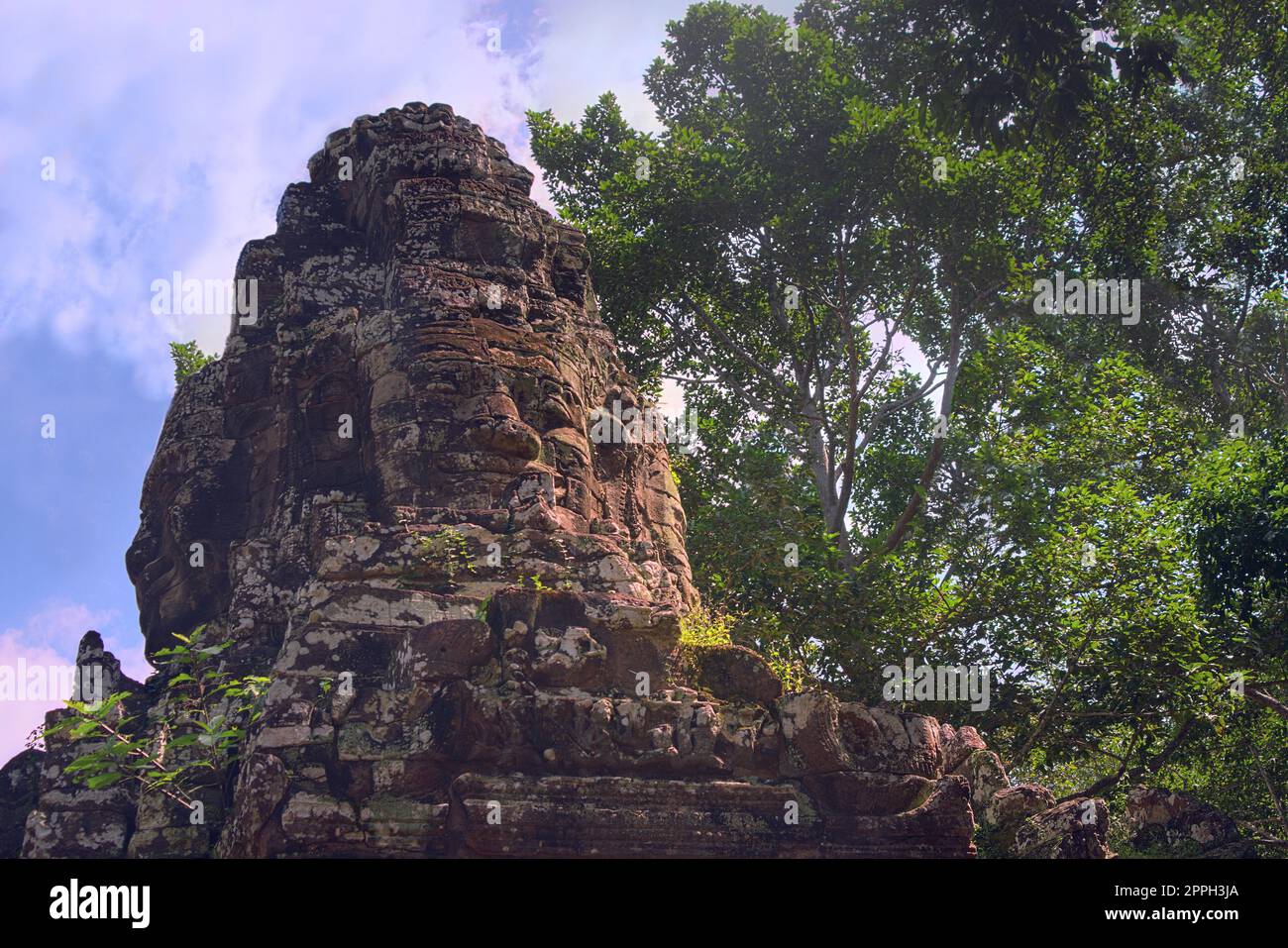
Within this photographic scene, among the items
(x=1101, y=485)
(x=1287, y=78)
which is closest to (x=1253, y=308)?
(x=1287, y=78)

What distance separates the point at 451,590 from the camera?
10.2 metres

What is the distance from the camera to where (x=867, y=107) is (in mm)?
20375

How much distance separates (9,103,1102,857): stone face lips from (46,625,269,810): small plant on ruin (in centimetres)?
21

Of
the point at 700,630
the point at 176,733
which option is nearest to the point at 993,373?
the point at 700,630

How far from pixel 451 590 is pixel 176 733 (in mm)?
2727

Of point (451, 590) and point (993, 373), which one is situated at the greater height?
point (993, 373)

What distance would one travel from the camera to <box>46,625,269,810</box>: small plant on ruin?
30.7 feet

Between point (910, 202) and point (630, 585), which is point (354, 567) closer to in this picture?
point (630, 585)

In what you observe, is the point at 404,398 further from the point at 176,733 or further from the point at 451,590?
the point at 176,733

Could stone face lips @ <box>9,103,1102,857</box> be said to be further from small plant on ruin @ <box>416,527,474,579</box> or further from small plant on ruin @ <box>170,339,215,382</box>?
small plant on ruin @ <box>170,339,215,382</box>

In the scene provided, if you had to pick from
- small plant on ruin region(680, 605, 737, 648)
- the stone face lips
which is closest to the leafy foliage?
small plant on ruin region(680, 605, 737, 648)

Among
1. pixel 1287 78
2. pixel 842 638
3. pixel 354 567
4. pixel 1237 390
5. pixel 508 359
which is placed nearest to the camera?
pixel 354 567

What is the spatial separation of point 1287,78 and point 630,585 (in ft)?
52.1

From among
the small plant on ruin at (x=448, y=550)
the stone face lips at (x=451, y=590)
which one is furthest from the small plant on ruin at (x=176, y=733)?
the small plant on ruin at (x=448, y=550)
